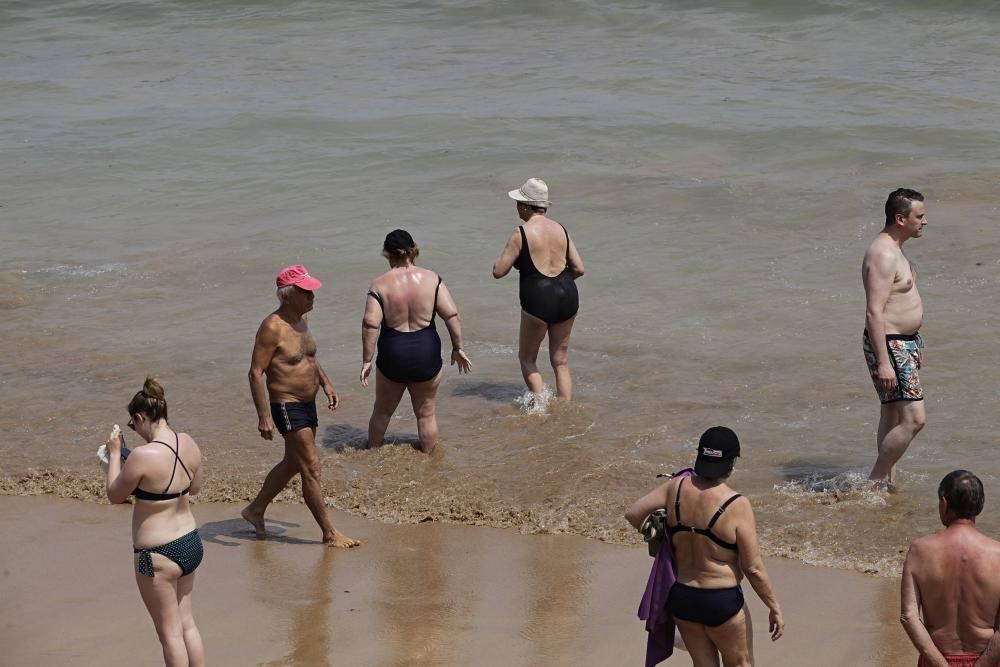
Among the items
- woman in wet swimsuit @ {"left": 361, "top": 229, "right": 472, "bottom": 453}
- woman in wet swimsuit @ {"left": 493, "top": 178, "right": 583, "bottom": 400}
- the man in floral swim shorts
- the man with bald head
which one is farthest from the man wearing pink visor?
the man with bald head

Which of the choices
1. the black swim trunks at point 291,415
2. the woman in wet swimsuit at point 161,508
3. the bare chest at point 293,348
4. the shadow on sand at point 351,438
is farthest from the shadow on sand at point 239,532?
the woman in wet swimsuit at point 161,508

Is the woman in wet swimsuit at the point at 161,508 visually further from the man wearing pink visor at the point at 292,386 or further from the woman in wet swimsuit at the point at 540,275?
the woman in wet swimsuit at the point at 540,275

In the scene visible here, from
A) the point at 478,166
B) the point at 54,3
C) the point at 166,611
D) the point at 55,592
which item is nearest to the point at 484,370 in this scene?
the point at 55,592

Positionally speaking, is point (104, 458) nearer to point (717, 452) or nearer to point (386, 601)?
point (386, 601)

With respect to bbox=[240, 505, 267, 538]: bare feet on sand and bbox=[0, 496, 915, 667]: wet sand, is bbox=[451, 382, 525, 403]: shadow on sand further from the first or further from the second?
bbox=[240, 505, 267, 538]: bare feet on sand

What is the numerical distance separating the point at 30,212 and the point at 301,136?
14.5 feet

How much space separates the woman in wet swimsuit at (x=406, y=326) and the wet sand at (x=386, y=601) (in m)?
1.25

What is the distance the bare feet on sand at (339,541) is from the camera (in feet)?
23.9

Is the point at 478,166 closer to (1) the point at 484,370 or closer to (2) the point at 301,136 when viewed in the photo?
(2) the point at 301,136

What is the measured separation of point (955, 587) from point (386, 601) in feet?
9.73

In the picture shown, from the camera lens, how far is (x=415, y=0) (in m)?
26.9

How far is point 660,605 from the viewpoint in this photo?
5000 millimetres

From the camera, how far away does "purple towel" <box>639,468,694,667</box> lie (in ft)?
16.4

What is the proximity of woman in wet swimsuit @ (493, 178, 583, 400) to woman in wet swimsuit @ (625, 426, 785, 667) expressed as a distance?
4.64 metres
